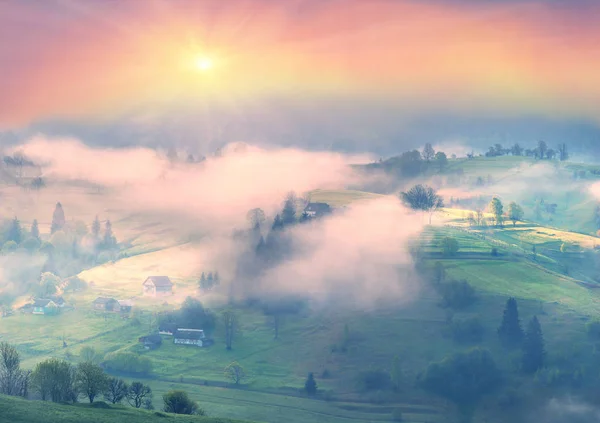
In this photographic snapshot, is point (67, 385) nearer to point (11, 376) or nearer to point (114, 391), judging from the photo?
point (114, 391)

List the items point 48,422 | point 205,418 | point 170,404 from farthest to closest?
point 170,404 → point 205,418 → point 48,422

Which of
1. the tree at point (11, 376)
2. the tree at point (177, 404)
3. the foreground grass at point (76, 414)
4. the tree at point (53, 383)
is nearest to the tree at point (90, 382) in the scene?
the tree at point (53, 383)

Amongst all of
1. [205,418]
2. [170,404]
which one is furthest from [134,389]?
[205,418]

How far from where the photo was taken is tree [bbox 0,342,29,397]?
175m

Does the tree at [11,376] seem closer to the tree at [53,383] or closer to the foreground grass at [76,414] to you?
the tree at [53,383]

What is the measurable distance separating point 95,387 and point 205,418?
75.3ft

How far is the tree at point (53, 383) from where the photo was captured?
17100 centimetres

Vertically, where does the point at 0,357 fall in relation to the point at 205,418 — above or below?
above

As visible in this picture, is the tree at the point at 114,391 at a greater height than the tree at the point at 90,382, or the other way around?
the tree at the point at 90,382

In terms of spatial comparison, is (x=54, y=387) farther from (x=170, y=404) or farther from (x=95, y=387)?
(x=170, y=404)

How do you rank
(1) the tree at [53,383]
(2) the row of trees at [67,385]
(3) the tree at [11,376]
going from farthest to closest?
(3) the tree at [11,376]
(2) the row of trees at [67,385]
(1) the tree at [53,383]

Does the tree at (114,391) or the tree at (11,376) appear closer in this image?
the tree at (11,376)

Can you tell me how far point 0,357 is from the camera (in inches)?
7564

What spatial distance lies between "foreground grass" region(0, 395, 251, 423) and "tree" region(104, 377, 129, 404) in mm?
10605
